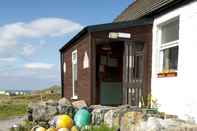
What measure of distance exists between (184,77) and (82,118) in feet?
11.0

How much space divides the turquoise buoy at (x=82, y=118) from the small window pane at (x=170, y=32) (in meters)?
3.38

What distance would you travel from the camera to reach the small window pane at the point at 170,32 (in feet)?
36.1

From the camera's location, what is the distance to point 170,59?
11289 mm

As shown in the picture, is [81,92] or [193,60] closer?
[193,60]

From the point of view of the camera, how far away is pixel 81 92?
14695 millimetres

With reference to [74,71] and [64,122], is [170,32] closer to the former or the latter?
[64,122]

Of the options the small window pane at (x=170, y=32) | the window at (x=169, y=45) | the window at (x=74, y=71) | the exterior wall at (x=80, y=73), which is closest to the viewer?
the window at (x=169, y=45)

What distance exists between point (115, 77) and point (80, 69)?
1.65 meters

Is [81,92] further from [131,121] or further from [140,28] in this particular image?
[131,121]

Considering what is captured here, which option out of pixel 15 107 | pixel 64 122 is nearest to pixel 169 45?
pixel 64 122

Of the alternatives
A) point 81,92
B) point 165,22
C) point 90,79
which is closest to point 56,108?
point 90,79

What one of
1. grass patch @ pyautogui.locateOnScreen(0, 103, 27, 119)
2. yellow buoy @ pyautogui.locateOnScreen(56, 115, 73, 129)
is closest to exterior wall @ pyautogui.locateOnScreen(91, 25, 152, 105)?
yellow buoy @ pyautogui.locateOnScreen(56, 115, 73, 129)

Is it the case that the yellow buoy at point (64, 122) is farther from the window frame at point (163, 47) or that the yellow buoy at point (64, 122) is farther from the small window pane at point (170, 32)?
the small window pane at point (170, 32)

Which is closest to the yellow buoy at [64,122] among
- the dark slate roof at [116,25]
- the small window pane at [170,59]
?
the dark slate roof at [116,25]
